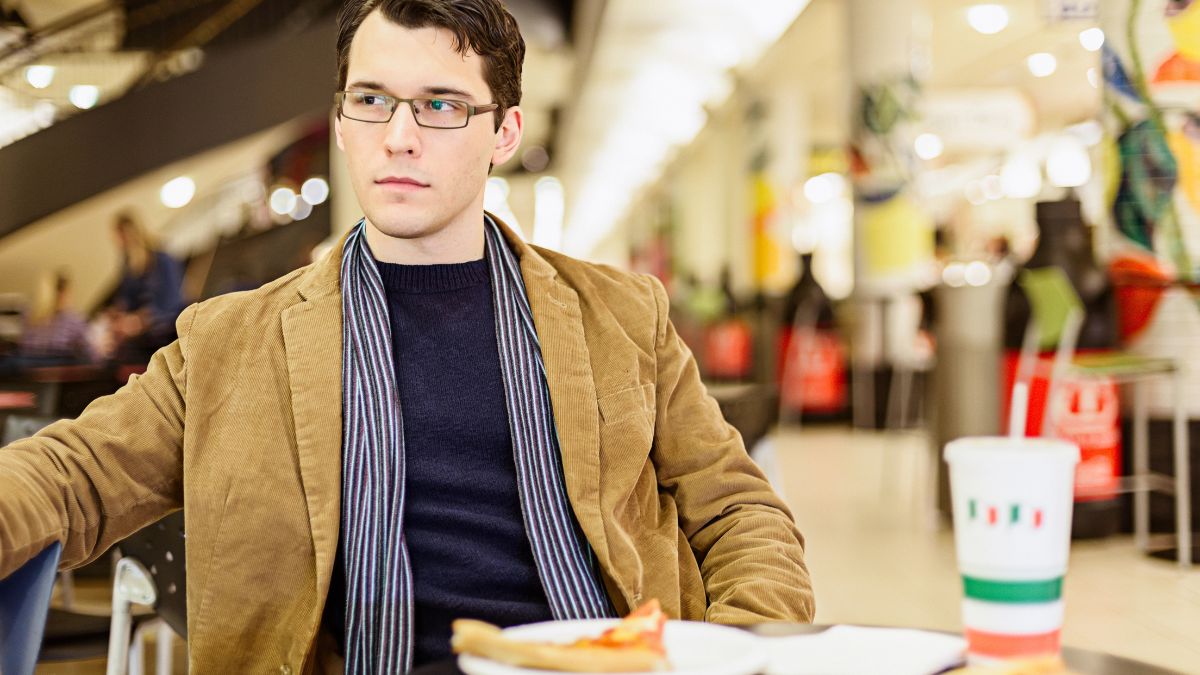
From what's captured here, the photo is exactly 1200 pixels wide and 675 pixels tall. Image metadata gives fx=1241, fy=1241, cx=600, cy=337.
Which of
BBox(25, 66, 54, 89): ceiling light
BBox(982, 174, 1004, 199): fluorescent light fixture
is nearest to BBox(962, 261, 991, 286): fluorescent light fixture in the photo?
BBox(982, 174, 1004, 199): fluorescent light fixture

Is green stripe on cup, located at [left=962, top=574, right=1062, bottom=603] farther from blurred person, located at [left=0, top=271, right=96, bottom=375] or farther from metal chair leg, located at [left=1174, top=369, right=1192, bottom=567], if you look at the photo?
blurred person, located at [left=0, top=271, right=96, bottom=375]

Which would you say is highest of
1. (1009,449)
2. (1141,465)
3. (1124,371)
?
(1124,371)

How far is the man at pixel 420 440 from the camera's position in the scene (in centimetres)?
146

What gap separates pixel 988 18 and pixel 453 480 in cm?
1108

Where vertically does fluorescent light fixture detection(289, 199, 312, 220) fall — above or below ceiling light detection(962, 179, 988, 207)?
below

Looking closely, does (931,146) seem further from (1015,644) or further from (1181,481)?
(1015,644)

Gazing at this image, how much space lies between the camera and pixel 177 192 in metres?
16.5

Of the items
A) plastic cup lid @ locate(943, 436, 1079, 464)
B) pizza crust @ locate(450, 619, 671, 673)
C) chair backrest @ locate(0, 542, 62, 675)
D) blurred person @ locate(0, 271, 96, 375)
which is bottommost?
chair backrest @ locate(0, 542, 62, 675)

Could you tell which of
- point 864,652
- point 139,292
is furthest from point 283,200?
point 864,652

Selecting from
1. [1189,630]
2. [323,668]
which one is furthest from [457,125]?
[1189,630]

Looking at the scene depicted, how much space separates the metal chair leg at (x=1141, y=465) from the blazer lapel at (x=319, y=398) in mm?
4171

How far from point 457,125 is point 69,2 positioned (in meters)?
13.3

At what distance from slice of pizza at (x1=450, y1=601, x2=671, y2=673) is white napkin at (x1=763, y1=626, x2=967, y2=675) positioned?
129 millimetres

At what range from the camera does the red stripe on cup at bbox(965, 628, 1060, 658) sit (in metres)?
0.84
